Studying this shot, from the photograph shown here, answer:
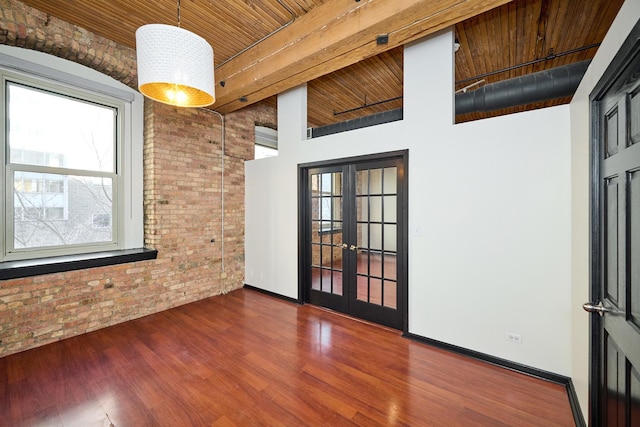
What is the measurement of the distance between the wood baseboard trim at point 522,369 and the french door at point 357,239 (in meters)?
0.43

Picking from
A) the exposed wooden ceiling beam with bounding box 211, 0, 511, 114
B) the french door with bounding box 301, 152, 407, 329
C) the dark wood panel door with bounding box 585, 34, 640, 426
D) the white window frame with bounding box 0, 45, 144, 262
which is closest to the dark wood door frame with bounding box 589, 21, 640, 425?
the dark wood panel door with bounding box 585, 34, 640, 426

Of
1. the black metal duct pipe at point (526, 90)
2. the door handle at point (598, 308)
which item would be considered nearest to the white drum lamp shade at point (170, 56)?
the door handle at point (598, 308)

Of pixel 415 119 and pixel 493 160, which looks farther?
pixel 415 119

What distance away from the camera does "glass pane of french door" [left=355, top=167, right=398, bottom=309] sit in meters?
3.28

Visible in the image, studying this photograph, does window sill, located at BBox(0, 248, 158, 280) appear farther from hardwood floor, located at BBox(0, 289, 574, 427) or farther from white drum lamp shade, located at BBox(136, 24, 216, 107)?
white drum lamp shade, located at BBox(136, 24, 216, 107)

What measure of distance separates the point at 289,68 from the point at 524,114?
96.0 inches

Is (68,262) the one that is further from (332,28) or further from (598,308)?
(598,308)

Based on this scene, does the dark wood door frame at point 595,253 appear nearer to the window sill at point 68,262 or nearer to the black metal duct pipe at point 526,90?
the black metal duct pipe at point 526,90

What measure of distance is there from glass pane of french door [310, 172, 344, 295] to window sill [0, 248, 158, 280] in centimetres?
234

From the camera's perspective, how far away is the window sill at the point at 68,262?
270cm

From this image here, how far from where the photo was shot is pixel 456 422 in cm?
188

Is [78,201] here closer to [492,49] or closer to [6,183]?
[6,183]

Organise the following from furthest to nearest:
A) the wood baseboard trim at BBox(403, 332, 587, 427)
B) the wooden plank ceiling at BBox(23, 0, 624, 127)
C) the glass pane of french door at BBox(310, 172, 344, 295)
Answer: the glass pane of french door at BBox(310, 172, 344, 295) < the wooden plank ceiling at BBox(23, 0, 624, 127) < the wood baseboard trim at BBox(403, 332, 587, 427)

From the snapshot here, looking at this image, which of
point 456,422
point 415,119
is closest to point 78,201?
point 415,119
